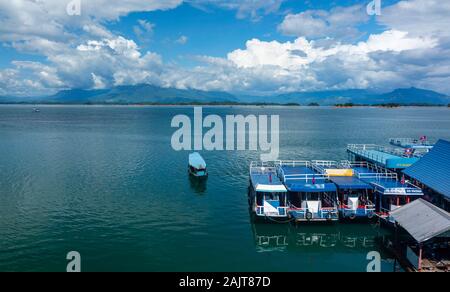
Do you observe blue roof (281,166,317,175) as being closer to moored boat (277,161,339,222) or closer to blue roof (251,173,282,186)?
blue roof (251,173,282,186)

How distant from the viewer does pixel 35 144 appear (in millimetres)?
98750

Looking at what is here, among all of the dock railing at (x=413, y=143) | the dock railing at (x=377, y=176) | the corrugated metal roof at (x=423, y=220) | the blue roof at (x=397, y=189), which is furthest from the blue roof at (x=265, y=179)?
the dock railing at (x=413, y=143)

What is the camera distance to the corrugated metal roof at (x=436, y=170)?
38.2 m

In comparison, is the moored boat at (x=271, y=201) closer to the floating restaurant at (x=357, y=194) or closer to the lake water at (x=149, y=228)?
the floating restaurant at (x=357, y=194)

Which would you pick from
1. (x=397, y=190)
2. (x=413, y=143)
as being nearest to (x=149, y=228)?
(x=397, y=190)

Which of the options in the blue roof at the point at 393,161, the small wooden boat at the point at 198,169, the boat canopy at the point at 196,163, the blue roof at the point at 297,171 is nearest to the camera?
the blue roof at the point at 393,161

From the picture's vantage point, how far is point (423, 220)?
29828mm

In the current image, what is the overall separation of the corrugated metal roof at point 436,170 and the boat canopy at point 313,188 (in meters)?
11.1

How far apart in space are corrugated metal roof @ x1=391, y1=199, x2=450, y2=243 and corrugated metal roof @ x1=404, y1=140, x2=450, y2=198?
6.46 meters

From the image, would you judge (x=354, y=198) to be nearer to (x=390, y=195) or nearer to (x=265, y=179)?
(x=390, y=195)

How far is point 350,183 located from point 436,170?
10.1 meters

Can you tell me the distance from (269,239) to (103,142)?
266 feet

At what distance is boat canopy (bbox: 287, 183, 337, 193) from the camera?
4041 centimetres
